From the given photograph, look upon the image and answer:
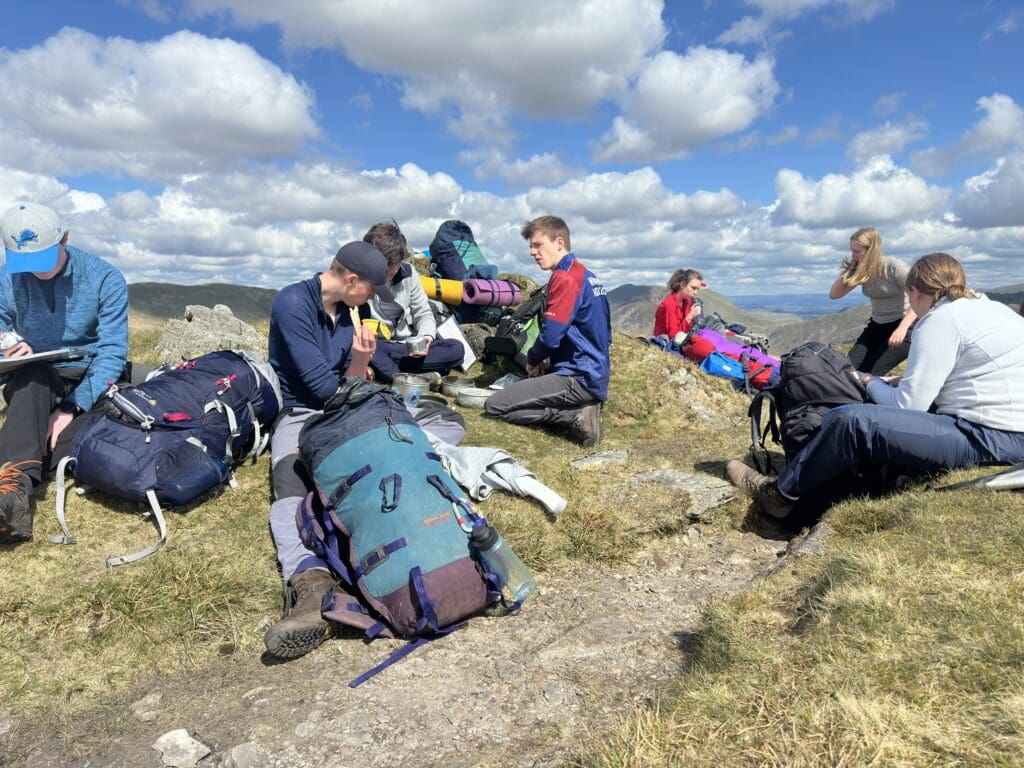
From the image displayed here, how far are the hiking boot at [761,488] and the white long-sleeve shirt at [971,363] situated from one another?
171cm

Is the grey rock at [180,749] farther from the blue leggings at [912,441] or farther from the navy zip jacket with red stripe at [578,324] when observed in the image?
the navy zip jacket with red stripe at [578,324]

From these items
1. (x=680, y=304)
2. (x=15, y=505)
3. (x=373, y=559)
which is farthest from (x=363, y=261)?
(x=680, y=304)

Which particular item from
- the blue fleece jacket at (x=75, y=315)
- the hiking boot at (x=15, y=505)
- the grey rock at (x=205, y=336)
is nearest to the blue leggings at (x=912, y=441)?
the hiking boot at (x=15, y=505)

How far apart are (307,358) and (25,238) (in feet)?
11.1

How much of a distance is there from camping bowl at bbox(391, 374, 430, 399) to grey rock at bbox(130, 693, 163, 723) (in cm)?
655

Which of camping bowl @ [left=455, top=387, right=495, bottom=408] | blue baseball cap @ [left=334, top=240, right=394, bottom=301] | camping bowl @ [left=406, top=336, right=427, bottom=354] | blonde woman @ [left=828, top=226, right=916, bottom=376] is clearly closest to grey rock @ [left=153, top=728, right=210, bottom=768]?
blue baseball cap @ [left=334, top=240, right=394, bottom=301]

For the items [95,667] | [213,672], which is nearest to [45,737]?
[95,667]

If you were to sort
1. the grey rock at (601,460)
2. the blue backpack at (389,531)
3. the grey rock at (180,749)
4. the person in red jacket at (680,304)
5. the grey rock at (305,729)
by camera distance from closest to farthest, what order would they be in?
the grey rock at (180,749) → the grey rock at (305,729) → the blue backpack at (389,531) → the grey rock at (601,460) → the person in red jacket at (680,304)

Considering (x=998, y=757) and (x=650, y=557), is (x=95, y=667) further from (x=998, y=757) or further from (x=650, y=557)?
(x=998, y=757)

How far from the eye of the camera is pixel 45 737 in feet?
14.7

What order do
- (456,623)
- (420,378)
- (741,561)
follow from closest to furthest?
(456,623), (741,561), (420,378)

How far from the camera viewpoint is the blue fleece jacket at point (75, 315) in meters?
7.62

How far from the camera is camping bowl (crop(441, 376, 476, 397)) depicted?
11828 mm

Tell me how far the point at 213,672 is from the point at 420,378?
6.98 meters
